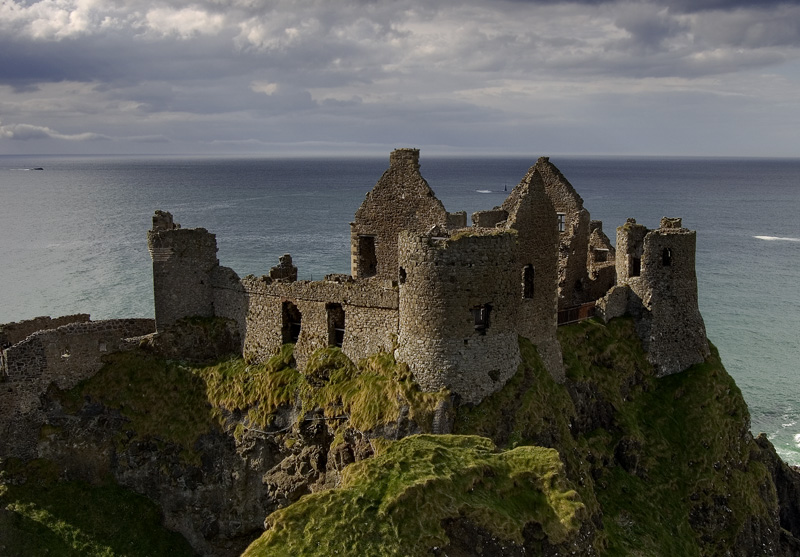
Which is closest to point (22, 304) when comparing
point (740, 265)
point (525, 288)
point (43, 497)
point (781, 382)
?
point (43, 497)

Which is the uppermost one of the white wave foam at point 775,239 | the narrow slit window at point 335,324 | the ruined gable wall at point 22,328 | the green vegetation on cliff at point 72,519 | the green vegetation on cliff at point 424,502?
the narrow slit window at point 335,324

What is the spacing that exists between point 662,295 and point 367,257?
41.5ft

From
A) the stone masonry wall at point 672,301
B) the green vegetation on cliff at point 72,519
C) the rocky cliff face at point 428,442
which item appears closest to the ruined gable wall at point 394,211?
the rocky cliff face at point 428,442

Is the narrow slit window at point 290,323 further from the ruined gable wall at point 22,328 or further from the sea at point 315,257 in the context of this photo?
the sea at point 315,257

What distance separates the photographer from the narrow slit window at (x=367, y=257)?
1394 inches

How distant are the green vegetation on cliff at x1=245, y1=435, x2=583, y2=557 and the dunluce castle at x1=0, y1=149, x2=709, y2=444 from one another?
3.84m

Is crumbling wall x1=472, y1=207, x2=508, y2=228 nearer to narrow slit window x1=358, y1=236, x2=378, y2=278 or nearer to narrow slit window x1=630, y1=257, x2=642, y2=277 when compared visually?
narrow slit window x1=358, y1=236, x2=378, y2=278

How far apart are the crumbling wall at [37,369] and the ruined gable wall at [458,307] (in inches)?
542

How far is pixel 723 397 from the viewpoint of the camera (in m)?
34.7

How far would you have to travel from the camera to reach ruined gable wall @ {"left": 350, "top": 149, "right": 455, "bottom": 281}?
33.2 m

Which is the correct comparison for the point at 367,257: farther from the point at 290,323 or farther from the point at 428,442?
the point at 428,442

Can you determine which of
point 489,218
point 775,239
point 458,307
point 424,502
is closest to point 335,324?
point 458,307

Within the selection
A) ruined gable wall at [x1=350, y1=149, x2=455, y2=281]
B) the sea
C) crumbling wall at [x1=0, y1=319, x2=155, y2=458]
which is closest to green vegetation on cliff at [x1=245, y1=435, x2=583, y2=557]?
ruined gable wall at [x1=350, y1=149, x2=455, y2=281]

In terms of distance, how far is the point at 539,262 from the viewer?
31.2 metres
